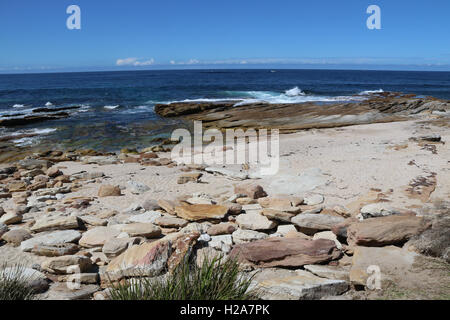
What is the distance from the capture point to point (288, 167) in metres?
11.1

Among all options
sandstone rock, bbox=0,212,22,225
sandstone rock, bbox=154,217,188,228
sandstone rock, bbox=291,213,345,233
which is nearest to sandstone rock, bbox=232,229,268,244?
sandstone rock, bbox=291,213,345,233

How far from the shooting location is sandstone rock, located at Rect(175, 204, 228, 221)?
255 inches

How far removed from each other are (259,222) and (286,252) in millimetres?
1316

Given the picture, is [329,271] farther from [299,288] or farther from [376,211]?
[376,211]

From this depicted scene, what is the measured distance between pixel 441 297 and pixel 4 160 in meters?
17.4

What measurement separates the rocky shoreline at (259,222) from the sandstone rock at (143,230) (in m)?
0.02

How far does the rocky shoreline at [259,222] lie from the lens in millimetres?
4414

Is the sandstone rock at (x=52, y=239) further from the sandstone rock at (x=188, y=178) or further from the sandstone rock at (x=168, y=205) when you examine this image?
the sandstone rock at (x=188, y=178)

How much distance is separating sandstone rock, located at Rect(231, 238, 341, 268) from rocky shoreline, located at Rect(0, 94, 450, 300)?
Result: 2cm

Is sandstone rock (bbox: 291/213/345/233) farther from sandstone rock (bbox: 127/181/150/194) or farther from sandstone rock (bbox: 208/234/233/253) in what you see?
sandstone rock (bbox: 127/181/150/194)

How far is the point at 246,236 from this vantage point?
5.66 m
